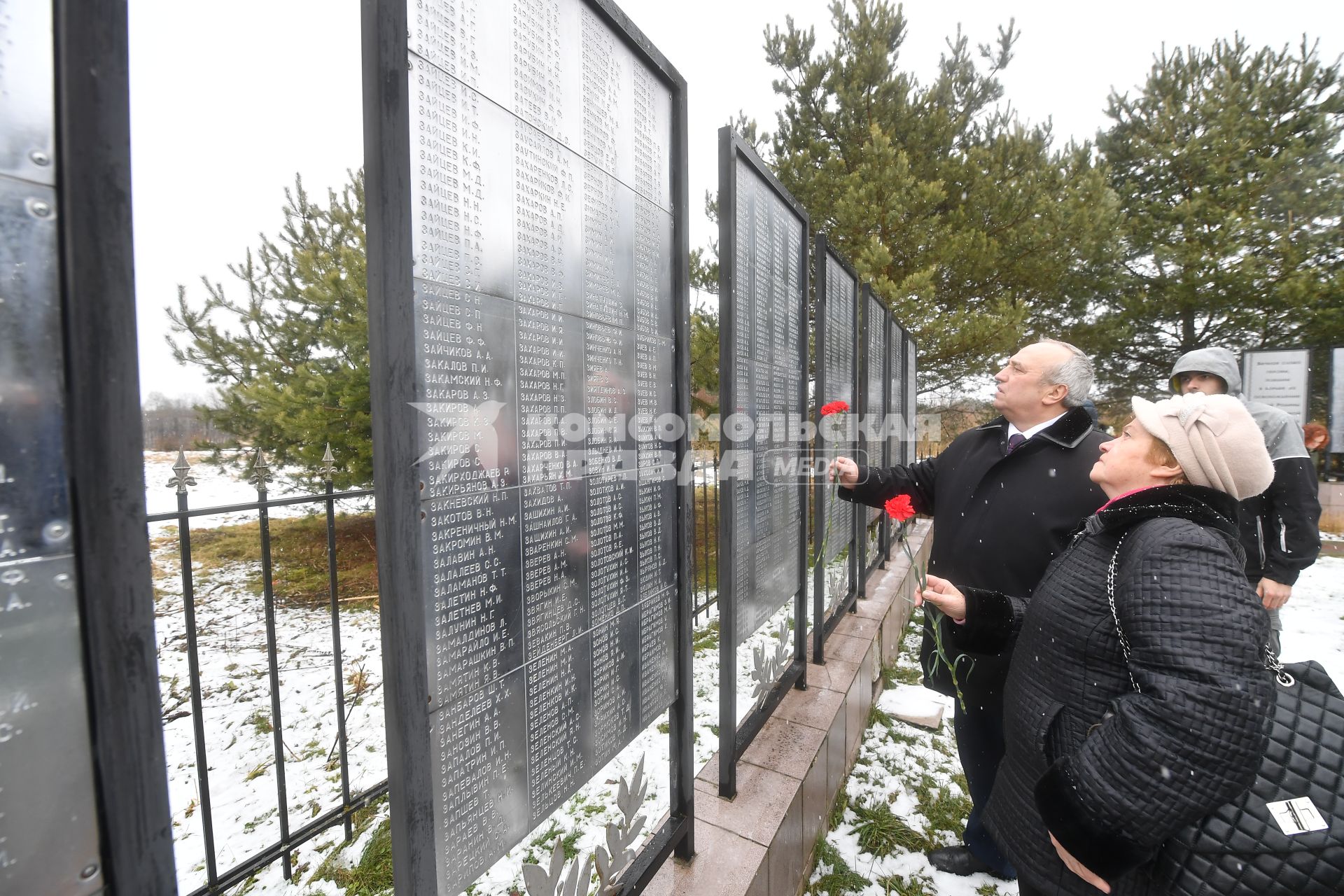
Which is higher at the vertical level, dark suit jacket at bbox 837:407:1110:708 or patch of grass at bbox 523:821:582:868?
dark suit jacket at bbox 837:407:1110:708

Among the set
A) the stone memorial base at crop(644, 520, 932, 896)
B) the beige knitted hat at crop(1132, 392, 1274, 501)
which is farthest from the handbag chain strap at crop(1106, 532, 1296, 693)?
the stone memorial base at crop(644, 520, 932, 896)

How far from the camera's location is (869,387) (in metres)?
4.99

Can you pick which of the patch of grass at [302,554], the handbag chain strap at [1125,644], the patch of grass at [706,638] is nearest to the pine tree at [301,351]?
the patch of grass at [302,554]

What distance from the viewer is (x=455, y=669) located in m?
1.14

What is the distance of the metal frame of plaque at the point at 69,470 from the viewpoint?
0.59 m

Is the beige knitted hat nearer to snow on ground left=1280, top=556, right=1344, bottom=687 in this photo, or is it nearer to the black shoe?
the black shoe

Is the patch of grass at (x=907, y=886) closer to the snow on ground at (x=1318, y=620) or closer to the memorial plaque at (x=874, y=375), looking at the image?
the memorial plaque at (x=874, y=375)

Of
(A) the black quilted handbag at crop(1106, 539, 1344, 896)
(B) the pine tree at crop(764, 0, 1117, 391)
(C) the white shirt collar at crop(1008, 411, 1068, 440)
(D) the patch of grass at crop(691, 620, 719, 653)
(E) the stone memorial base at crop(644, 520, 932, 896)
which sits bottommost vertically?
(D) the patch of grass at crop(691, 620, 719, 653)

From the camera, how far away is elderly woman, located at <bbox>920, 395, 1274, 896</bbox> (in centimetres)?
110

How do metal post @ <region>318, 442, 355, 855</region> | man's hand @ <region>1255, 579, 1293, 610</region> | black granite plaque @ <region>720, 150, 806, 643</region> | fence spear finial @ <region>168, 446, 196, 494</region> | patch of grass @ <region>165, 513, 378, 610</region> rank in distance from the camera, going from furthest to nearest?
patch of grass @ <region>165, 513, 378, 610</region>
man's hand @ <region>1255, 579, 1293, 610</region>
black granite plaque @ <region>720, 150, 806, 643</region>
metal post @ <region>318, 442, 355, 855</region>
fence spear finial @ <region>168, 446, 196, 494</region>

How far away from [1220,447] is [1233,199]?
1728cm

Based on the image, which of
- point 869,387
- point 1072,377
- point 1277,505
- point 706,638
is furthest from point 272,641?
point 1277,505

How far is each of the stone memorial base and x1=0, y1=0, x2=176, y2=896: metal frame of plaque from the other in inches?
67.9

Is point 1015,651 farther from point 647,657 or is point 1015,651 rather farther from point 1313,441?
point 1313,441
